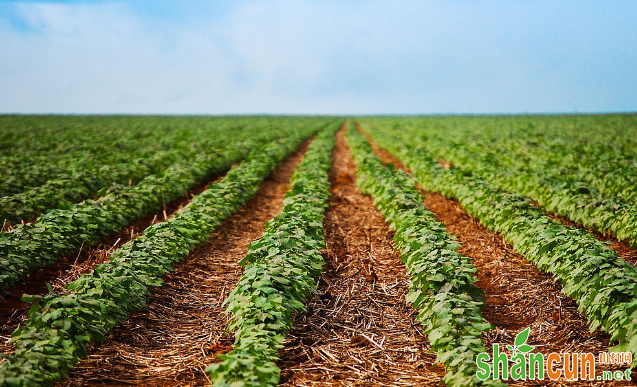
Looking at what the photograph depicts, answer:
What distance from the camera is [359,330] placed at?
558 cm

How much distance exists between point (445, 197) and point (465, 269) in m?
7.04

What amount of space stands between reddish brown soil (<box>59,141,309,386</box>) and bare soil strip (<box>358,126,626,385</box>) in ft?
11.3

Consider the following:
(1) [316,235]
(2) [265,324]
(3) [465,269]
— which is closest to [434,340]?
(3) [465,269]

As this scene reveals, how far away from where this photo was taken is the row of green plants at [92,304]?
156 inches

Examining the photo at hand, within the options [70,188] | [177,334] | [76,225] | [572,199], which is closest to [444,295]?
[177,334]

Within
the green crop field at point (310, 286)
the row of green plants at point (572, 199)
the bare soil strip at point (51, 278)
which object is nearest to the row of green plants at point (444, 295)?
the green crop field at point (310, 286)

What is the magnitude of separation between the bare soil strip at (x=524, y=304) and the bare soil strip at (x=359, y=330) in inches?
40.6

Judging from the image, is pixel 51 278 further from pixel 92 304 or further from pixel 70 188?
pixel 70 188

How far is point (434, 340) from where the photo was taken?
4.55 metres

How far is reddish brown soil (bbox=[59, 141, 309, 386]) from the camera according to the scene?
4.60 meters

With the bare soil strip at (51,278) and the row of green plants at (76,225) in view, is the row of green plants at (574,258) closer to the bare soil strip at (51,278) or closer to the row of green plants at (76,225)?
the bare soil strip at (51,278)

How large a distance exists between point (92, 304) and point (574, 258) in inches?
240

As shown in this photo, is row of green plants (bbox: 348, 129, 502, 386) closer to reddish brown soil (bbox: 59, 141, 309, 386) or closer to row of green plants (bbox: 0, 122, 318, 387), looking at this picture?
reddish brown soil (bbox: 59, 141, 309, 386)

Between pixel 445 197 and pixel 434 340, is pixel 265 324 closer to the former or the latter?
pixel 434 340
